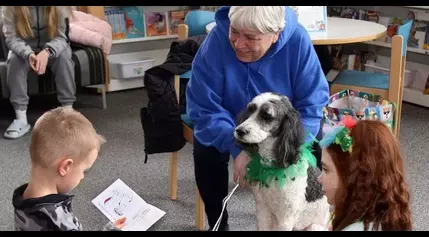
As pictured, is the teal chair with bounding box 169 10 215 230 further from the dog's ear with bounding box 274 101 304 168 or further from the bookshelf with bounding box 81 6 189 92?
the bookshelf with bounding box 81 6 189 92

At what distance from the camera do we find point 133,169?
2.74 m

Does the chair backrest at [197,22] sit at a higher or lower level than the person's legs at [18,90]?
higher

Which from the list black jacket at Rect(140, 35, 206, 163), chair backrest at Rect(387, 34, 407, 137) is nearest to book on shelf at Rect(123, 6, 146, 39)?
black jacket at Rect(140, 35, 206, 163)

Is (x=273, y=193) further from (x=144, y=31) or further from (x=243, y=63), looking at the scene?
(x=144, y=31)

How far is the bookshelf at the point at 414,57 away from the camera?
3598 millimetres

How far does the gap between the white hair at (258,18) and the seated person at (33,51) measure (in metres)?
1.89

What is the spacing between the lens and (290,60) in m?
1.68

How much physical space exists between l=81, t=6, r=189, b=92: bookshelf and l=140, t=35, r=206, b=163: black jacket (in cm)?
169

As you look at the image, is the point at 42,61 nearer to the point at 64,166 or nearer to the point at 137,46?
the point at 137,46

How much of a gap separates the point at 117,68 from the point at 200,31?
1452 mm

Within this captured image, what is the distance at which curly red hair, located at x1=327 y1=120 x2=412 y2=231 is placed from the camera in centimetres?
119

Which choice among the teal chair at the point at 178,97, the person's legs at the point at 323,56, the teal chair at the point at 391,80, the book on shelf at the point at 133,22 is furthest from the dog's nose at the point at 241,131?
the book on shelf at the point at 133,22

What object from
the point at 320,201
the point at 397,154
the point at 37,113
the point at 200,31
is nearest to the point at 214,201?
the point at 320,201

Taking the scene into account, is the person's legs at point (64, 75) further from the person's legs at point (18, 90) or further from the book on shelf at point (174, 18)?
the book on shelf at point (174, 18)
